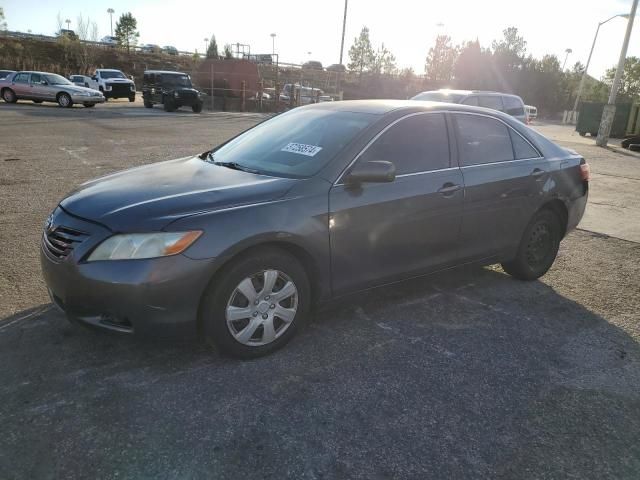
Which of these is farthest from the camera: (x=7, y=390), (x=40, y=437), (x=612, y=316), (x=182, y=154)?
(x=182, y=154)

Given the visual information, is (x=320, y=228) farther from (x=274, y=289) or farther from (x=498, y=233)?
(x=498, y=233)

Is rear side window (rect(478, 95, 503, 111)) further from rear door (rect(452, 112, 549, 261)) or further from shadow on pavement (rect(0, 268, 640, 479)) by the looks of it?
shadow on pavement (rect(0, 268, 640, 479))

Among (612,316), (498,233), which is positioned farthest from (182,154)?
(612,316)

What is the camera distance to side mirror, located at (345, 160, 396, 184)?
11.3 feet

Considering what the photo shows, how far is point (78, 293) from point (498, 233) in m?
3.24

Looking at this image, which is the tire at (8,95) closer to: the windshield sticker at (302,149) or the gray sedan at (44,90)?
the gray sedan at (44,90)

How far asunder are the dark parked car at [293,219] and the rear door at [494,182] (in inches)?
0.5

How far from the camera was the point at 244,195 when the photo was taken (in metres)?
3.21

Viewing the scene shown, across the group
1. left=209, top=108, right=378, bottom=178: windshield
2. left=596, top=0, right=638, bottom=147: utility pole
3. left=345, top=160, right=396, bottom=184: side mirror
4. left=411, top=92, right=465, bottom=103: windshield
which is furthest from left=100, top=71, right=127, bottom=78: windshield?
left=345, top=160, right=396, bottom=184: side mirror

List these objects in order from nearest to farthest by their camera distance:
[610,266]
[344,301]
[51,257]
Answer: [51,257], [344,301], [610,266]

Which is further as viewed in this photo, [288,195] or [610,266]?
[610,266]

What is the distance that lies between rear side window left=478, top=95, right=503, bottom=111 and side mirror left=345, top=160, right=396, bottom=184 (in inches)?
409

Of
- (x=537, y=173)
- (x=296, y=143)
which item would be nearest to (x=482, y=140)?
(x=537, y=173)

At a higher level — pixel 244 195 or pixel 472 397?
pixel 244 195
